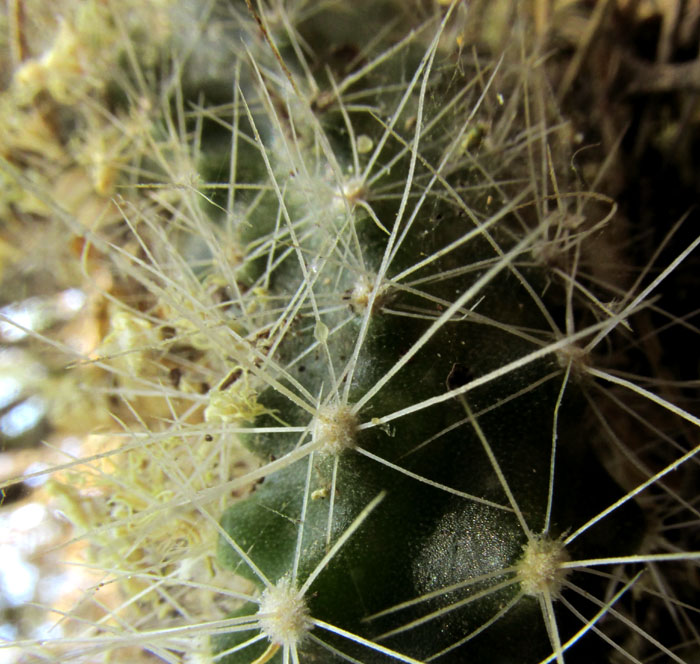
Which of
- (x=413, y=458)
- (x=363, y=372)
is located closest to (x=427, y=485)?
(x=413, y=458)

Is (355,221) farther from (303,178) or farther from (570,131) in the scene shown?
(570,131)

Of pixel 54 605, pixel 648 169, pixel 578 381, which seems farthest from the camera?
pixel 648 169

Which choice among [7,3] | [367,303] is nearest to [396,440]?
[367,303]

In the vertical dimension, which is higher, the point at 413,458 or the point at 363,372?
the point at 363,372

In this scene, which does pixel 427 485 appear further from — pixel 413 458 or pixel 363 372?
pixel 363 372

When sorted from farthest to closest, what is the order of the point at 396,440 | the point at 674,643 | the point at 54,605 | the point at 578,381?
the point at 54,605 < the point at 674,643 < the point at 578,381 < the point at 396,440

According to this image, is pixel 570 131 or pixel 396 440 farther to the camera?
pixel 570 131
